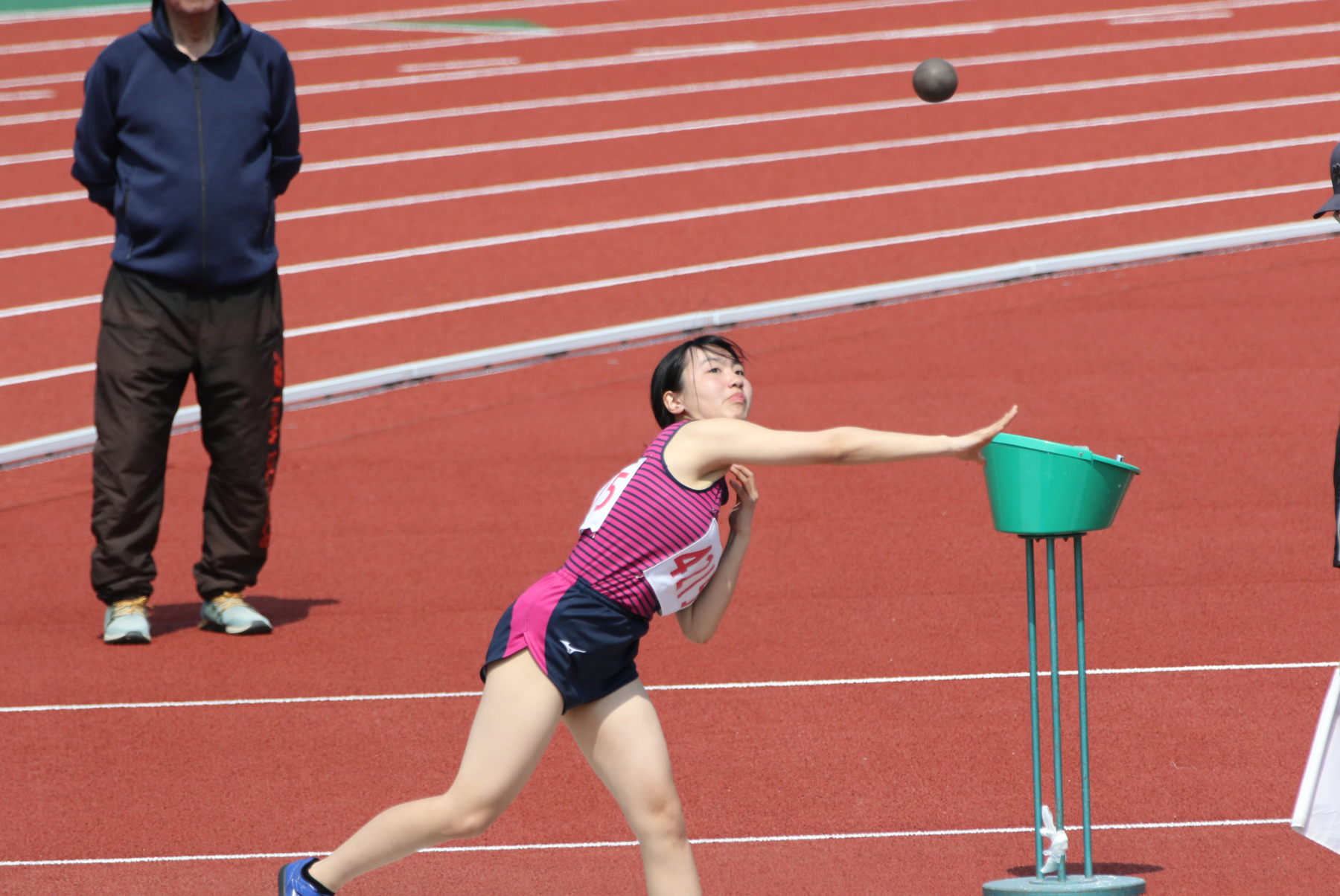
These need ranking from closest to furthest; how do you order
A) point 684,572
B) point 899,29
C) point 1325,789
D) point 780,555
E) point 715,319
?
1. point 1325,789
2. point 684,572
3. point 780,555
4. point 715,319
5. point 899,29

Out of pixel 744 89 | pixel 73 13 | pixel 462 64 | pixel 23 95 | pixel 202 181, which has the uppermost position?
pixel 73 13

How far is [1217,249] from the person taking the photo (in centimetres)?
1202

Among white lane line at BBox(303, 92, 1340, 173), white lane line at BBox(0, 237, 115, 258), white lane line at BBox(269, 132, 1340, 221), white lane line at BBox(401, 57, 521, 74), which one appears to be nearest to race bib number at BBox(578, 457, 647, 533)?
white lane line at BBox(0, 237, 115, 258)

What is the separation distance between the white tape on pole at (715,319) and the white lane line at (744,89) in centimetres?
460

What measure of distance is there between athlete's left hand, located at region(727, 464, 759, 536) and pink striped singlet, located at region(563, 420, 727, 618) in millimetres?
115

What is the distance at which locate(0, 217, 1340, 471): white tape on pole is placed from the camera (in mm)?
9461

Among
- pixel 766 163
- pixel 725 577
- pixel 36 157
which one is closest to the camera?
pixel 725 577

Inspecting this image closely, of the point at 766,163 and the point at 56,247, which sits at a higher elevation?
the point at 766,163

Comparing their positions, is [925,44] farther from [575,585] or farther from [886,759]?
[575,585]

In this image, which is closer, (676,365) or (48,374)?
(676,365)

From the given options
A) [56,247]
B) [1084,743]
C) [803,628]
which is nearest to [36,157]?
[56,247]

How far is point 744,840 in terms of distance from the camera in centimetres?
462

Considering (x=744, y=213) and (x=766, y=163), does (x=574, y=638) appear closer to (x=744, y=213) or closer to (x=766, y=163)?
(x=744, y=213)

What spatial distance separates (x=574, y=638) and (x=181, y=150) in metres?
3.26
